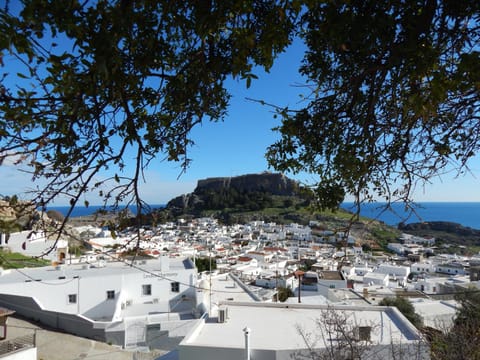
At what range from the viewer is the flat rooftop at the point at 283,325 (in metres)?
6.57

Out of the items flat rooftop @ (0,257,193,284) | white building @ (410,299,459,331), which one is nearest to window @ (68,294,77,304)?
flat rooftop @ (0,257,193,284)

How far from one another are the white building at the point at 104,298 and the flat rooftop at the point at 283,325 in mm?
4376

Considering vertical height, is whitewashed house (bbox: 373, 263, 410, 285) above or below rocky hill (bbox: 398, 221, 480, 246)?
below

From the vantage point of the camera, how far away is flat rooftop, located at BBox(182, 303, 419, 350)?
6566mm

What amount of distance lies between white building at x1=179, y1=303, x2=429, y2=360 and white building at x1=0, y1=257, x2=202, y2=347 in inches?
179

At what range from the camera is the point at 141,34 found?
144 centimetres

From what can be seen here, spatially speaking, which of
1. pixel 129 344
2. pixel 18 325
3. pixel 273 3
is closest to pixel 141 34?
pixel 273 3

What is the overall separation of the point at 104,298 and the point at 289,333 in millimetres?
9471

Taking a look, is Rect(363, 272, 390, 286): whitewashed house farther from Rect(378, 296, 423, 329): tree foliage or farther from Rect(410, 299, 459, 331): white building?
Rect(378, 296, 423, 329): tree foliage

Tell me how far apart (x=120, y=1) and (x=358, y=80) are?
4.58 feet

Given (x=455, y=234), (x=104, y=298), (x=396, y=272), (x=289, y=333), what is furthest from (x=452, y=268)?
(x=289, y=333)

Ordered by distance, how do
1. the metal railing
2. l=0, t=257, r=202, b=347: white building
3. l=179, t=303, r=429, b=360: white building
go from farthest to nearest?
l=0, t=257, r=202, b=347: white building < the metal railing < l=179, t=303, r=429, b=360: white building

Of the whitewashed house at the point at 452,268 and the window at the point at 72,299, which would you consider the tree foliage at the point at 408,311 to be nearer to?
the window at the point at 72,299

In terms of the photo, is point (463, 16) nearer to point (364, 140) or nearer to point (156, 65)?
point (364, 140)
